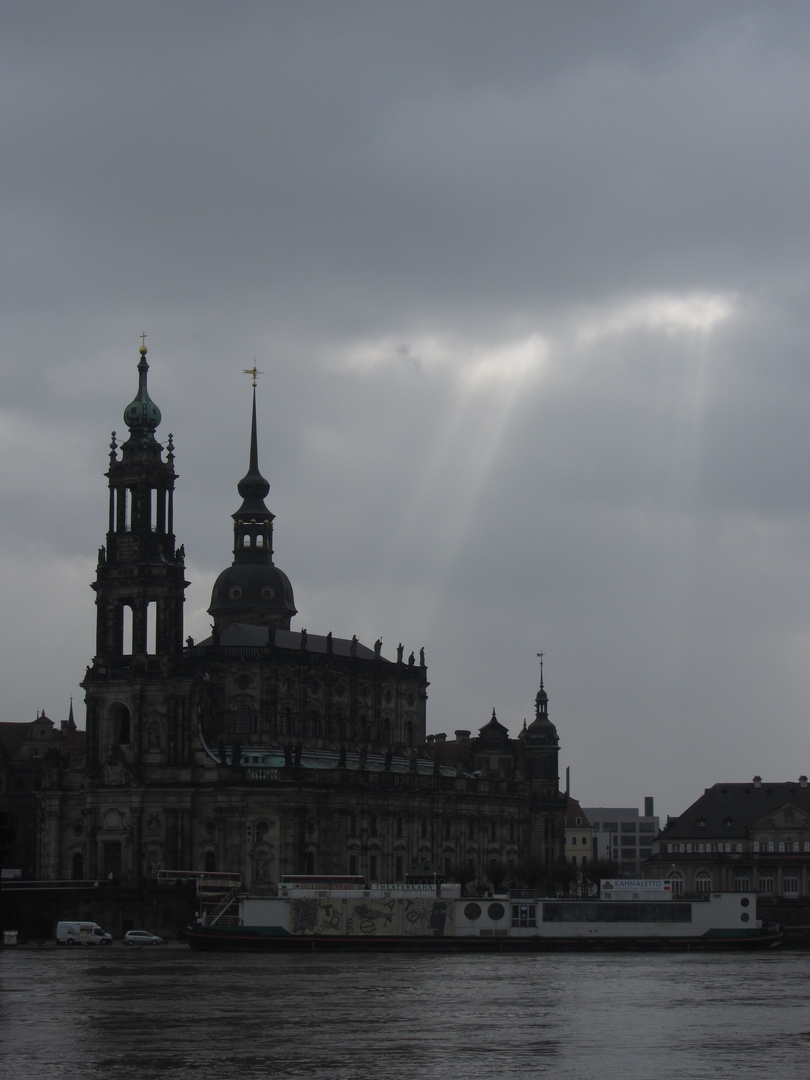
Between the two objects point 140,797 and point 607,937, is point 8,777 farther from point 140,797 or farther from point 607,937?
point 607,937

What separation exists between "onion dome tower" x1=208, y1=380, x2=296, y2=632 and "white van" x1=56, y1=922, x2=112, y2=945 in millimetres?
38751

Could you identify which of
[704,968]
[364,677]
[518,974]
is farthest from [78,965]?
[364,677]

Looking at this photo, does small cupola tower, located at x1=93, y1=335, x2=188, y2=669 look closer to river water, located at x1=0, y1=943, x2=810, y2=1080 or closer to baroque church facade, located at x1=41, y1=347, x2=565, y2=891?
baroque church facade, located at x1=41, y1=347, x2=565, y2=891

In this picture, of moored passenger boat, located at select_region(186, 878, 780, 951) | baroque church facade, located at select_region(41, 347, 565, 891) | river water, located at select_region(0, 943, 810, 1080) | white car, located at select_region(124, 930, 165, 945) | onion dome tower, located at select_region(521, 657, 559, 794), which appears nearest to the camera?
river water, located at select_region(0, 943, 810, 1080)

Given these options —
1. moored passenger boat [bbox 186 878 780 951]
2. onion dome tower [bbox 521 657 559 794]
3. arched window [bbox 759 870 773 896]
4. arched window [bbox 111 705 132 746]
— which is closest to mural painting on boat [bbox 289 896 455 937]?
moored passenger boat [bbox 186 878 780 951]

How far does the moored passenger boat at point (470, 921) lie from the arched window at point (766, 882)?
108 ft

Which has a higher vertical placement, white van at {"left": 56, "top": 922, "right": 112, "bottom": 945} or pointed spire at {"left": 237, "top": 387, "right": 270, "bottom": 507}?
pointed spire at {"left": 237, "top": 387, "right": 270, "bottom": 507}

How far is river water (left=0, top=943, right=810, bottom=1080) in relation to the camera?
197ft

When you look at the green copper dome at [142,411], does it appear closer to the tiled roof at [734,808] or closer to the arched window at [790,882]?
the tiled roof at [734,808]

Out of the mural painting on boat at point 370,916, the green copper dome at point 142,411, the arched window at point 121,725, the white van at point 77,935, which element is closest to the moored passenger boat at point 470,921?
the mural painting on boat at point 370,916

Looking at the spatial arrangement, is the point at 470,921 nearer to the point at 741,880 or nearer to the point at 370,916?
the point at 370,916

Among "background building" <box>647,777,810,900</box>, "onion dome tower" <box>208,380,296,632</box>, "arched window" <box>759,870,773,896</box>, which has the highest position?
"onion dome tower" <box>208,380,296,632</box>

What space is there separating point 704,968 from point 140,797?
57753mm

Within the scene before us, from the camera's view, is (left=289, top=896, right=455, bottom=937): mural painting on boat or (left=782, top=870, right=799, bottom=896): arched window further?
(left=782, top=870, right=799, bottom=896): arched window
